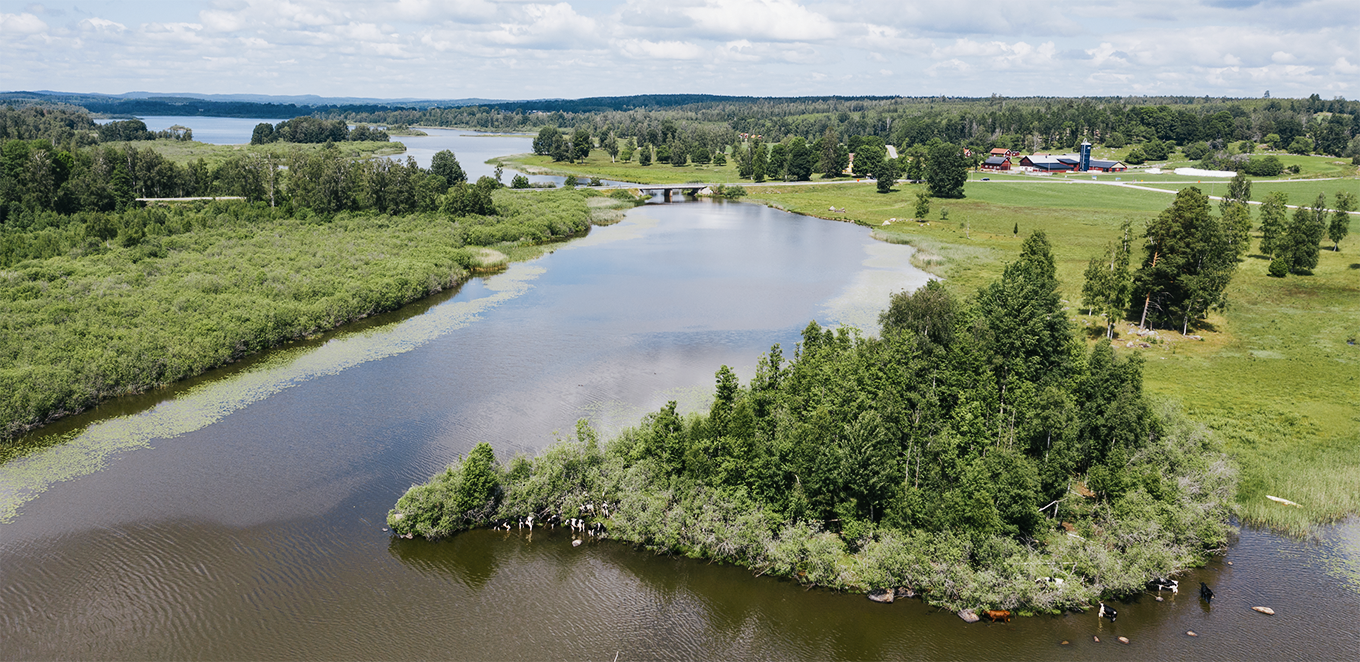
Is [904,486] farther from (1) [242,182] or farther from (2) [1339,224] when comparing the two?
(1) [242,182]

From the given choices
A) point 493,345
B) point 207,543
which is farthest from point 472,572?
point 493,345

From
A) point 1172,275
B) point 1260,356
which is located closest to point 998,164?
point 1172,275

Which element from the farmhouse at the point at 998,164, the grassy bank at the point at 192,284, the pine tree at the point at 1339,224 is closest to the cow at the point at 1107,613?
the grassy bank at the point at 192,284

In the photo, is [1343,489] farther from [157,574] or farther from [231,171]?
[231,171]

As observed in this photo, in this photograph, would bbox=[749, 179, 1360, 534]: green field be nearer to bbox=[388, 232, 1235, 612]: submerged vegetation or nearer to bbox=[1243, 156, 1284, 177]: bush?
bbox=[388, 232, 1235, 612]: submerged vegetation

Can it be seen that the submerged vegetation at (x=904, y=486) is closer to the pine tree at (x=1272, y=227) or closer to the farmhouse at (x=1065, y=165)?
the pine tree at (x=1272, y=227)
